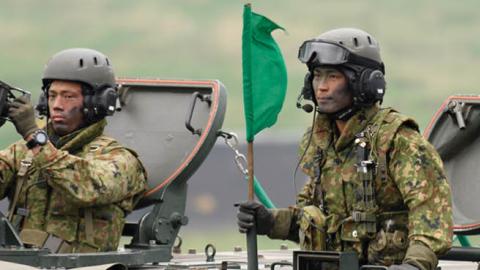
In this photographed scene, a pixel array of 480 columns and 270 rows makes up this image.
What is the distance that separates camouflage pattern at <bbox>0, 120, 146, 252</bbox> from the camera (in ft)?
32.6

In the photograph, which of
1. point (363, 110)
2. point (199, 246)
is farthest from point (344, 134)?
point (199, 246)

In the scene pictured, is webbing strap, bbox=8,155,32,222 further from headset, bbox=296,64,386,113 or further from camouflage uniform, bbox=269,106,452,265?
headset, bbox=296,64,386,113

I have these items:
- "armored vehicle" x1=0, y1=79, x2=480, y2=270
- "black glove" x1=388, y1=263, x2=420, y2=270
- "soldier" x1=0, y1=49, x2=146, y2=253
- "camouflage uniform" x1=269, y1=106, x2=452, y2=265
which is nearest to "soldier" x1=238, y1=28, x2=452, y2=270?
"camouflage uniform" x1=269, y1=106, x2=452, y2=265

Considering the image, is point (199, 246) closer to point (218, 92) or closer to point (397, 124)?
point (218, 92)

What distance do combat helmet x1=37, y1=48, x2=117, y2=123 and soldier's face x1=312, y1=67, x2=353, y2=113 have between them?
7.11ft

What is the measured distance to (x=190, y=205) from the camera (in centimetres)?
1752

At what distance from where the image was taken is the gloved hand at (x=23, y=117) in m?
9.54

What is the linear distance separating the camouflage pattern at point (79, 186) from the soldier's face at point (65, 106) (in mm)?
73

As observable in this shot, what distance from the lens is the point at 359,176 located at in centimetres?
867

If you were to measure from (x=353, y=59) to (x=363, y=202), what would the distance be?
826 mm

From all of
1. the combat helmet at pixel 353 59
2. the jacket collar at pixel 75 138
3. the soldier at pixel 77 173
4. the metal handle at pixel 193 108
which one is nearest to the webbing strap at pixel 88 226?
the soldier at pixel 77 173

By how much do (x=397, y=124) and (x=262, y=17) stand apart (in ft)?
3.31

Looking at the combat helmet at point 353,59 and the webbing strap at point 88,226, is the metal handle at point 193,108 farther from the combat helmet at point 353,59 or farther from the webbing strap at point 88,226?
the combat helmet at point 353,59

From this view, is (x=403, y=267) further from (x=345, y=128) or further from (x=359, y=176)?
(x=345, y=128)
